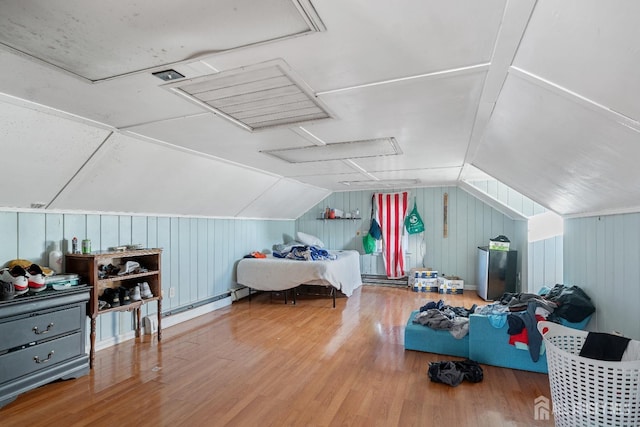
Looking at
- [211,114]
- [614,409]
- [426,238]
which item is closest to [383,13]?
[211,114]

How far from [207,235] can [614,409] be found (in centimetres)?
462

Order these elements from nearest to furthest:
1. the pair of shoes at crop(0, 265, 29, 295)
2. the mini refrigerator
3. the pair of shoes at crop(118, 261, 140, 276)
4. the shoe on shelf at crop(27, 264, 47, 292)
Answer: the pair of shoes at crop(0, 265, 29, 295), the shoe on shelf at crop(27, 264, 47, 292), the pair of shoes at crop(118, 261, 140, 276), the mini refrigerator

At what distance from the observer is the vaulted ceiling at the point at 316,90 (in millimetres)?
1152

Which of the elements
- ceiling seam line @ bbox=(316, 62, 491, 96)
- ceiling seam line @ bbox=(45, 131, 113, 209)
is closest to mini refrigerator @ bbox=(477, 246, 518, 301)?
ceiling seam line @ bbox=(316, 62, 491, 96)

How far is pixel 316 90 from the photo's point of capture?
185 centimetres

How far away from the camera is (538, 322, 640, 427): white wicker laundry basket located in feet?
5.03

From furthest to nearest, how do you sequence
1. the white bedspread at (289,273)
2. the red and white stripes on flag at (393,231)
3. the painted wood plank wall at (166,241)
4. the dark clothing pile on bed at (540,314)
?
the red and white stripes on flag at (393,231) → the white bedspread at (289,273) → the painted wood plank wall at (166,241) → the dark clothing pile on bed at (540,314)

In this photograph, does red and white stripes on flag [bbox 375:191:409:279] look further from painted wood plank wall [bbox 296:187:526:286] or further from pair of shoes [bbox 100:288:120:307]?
pair of shoes [bbox 100:288:120:307]

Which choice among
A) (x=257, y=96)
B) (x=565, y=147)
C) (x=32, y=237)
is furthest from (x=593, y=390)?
(x=32, y=237)

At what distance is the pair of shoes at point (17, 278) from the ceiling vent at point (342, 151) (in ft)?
7.30

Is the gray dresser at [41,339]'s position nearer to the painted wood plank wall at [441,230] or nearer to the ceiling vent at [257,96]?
the ceiling vent at [257,96]

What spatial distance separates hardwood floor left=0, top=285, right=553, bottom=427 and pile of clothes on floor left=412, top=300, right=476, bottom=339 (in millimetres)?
296

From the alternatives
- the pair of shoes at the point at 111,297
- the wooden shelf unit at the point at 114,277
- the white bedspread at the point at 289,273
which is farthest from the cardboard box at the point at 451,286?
the pair of shoes at the point at 111,297

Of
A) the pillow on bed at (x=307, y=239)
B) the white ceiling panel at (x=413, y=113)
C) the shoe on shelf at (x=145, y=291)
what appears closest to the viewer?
the white ceiling panel at (x=413, y=113)
